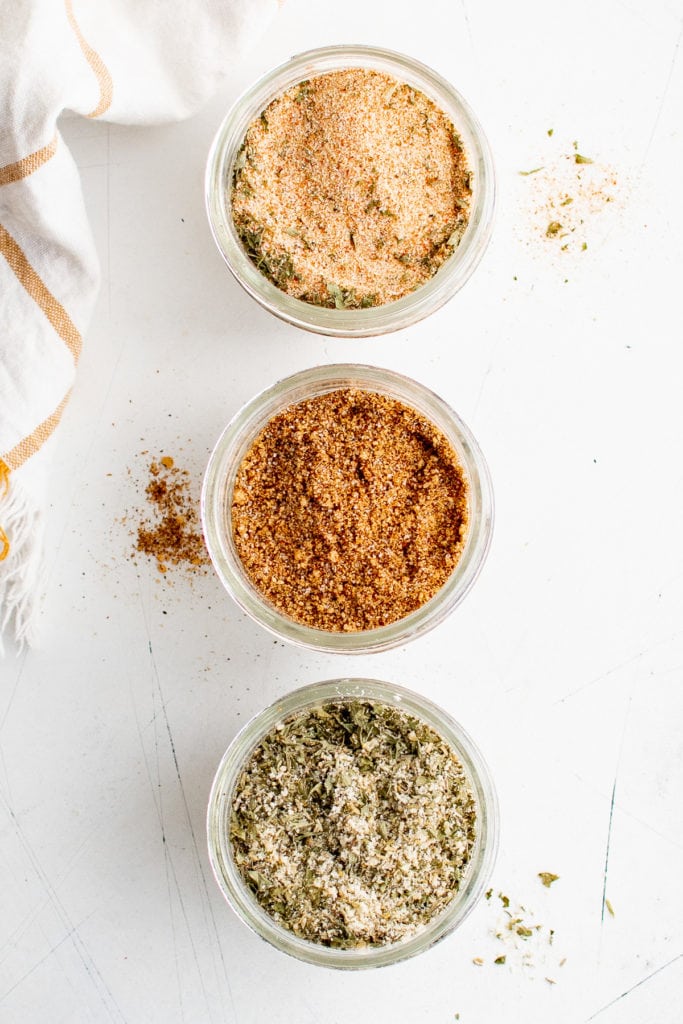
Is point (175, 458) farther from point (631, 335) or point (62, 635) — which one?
point (631, 335)

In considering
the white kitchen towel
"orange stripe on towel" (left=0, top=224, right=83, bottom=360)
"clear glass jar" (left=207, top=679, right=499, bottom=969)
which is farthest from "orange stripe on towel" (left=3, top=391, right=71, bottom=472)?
"clear glass jar" (left=207, top=679, right=499, bottom=969)

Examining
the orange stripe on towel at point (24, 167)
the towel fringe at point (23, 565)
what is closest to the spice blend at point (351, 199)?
the orange stripe on towel at point (24, 167)

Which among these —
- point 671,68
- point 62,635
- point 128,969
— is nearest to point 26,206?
point 62,635

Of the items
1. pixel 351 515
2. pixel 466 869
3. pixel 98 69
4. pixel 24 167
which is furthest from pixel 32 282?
Result: pixel 466 869

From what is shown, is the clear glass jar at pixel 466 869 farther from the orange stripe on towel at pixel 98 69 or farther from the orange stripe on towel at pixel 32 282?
the orange stripe on towel at pixel 98 69

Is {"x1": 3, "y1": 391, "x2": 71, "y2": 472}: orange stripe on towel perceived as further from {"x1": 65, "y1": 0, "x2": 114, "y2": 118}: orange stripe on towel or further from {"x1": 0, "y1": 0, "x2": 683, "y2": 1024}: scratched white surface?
{"x1": 65, "y1": 0, "x2": 114, "y2": 118}: orange stripe on towel

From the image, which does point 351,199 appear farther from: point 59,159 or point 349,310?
point 59,159

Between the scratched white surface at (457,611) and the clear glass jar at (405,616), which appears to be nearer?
the clear glass jar at (405,616)
